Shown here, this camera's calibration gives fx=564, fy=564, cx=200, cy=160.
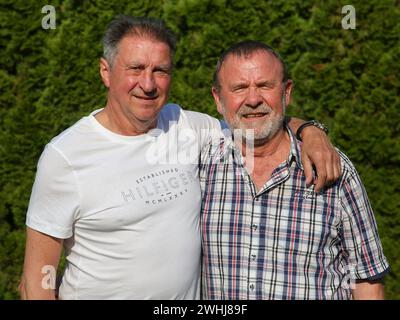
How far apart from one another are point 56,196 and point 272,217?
93cm

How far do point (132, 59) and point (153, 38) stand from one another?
135 millimetres

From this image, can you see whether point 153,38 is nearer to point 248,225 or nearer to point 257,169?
point 257,169

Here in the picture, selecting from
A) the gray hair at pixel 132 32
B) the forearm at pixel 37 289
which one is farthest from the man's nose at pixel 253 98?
the forearm at pixel 37 289

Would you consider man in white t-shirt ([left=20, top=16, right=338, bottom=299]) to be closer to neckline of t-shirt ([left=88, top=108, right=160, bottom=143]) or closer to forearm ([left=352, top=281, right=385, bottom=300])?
neckline of t-shirt ([left=88, top=108, right=160, bottom=143])

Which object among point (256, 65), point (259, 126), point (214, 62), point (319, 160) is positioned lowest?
point (319, 160)

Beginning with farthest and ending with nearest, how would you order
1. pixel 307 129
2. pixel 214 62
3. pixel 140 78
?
1. pixel 214 62
2. pixel 307 129
3. pixel 140 78

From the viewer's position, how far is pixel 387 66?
14.0ft

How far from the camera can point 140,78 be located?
8.10 feet

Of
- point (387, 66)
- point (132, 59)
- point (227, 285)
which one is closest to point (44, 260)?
point (227, 285)

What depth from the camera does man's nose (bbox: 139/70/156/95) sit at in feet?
8.01

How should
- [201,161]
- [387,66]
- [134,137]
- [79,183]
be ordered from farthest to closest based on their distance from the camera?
[387,66] < [201,161] < [134,137] < [79,183]

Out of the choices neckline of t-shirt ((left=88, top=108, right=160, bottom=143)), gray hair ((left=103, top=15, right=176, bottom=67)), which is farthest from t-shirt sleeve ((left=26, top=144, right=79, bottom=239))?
gray hair ((left=103, top=15, right=176, bottom=67))

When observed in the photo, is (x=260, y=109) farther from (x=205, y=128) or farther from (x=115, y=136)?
(x=115, y=136)

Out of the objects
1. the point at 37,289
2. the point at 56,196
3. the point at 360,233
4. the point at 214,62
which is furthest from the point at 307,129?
the point at 214,62
